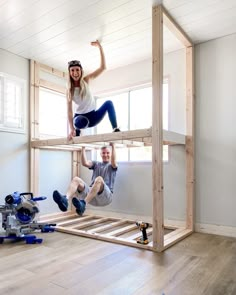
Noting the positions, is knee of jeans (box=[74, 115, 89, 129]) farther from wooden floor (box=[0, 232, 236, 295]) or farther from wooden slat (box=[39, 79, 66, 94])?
wooden floor (box=[0, 232, 236, 295])

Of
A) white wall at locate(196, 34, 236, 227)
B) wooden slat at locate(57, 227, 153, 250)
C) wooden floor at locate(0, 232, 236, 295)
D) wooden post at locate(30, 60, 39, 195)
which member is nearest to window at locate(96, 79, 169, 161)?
white wall at locate(196, 34, 236, 227)

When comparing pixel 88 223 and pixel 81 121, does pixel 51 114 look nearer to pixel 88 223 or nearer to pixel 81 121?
pixel 81 121

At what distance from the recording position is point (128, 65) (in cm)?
397

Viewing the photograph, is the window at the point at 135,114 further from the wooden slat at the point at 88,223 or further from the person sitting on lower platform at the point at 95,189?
the wooden slat at the point at 88,223

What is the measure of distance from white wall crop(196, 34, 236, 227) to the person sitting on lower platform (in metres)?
1.14

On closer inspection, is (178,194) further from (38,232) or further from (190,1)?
(190,1)

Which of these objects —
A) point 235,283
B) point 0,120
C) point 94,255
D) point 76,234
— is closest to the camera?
point 235,283

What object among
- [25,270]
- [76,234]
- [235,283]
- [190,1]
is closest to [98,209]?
[76,234]

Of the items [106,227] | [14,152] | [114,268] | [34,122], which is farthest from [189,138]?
[14,152]

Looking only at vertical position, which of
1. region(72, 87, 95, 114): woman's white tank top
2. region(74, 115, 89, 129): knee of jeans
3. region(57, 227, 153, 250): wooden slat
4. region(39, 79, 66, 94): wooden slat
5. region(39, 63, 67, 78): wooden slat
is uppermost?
region(39, 63, 67, 78): wooden slat

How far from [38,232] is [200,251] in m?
1.87

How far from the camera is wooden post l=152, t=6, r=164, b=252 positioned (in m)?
2.43

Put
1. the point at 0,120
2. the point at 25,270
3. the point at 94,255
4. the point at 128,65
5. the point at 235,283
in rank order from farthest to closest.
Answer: the point at 128,65, the point at 0,120, the point at 94,255, the point at 25,270, the point at 235,283

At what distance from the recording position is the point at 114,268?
6.63 feet
